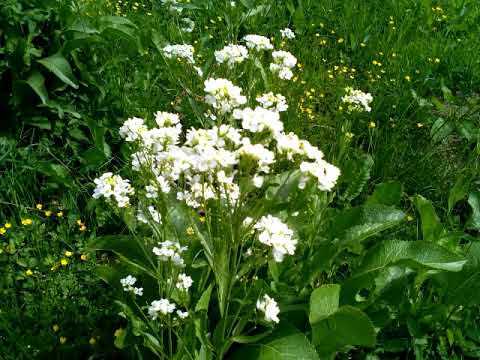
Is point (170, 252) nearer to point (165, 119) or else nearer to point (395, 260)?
point (165, 119)

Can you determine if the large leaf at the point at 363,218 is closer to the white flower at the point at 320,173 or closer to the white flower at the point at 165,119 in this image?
the white flower at the point at 320,173

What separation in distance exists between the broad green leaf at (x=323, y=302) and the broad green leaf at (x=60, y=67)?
4.73ft

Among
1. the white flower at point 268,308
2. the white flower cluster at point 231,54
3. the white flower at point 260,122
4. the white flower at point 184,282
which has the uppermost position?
the white flower at point 260,122

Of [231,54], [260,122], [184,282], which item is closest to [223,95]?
[260,122]

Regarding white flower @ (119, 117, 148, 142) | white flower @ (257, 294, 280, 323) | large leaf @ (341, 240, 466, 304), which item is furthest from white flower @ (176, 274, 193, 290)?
large leaf @ (341, 240, 466, 304)

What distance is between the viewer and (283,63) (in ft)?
7.20

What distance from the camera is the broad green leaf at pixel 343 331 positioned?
67.2 inches

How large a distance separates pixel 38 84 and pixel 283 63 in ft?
3.62

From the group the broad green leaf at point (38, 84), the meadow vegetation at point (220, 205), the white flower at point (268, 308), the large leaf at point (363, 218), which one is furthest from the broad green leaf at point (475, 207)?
the broad green leaf at point (38, 84)

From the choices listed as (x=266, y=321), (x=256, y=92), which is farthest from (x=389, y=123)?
(x=266, y=321)

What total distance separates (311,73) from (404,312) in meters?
1.90

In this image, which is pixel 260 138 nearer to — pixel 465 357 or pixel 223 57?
pixel 223 57

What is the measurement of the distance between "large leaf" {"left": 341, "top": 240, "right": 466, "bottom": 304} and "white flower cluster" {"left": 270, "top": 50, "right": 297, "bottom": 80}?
0.70 meters

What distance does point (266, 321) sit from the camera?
1.63 m
